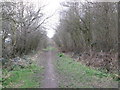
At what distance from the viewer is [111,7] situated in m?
20.9

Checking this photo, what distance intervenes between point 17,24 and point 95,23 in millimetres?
9408

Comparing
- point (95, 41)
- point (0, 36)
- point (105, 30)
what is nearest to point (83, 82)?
point (0, 36)

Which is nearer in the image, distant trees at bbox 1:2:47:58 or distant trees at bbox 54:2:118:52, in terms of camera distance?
distant trees at bbox 1:2:47:58

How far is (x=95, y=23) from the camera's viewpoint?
26375 millimetres

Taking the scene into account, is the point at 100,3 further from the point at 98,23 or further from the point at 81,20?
the point at 81,20

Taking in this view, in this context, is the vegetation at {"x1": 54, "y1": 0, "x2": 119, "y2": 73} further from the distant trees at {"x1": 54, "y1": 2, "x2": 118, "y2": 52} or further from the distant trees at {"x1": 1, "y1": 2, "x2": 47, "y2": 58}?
the distant trees at {"x1": 1, "y1": 2, "x2": 47, "y2": 58}

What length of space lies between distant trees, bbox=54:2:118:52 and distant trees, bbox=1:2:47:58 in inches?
209

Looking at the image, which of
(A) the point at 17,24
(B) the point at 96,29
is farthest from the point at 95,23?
(A) the point at 17,24

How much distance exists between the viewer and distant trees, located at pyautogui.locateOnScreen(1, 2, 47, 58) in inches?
674

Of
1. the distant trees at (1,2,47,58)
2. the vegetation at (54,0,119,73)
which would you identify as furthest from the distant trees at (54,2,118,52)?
the distant trees at (1,2,47,58)

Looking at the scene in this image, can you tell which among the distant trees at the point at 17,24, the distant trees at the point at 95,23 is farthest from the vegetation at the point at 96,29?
the distant trees at the point at 17,24

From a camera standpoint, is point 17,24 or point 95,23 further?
point 95,23

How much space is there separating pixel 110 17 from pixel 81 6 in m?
9.20

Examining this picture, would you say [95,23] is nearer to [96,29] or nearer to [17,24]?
[96,29]
